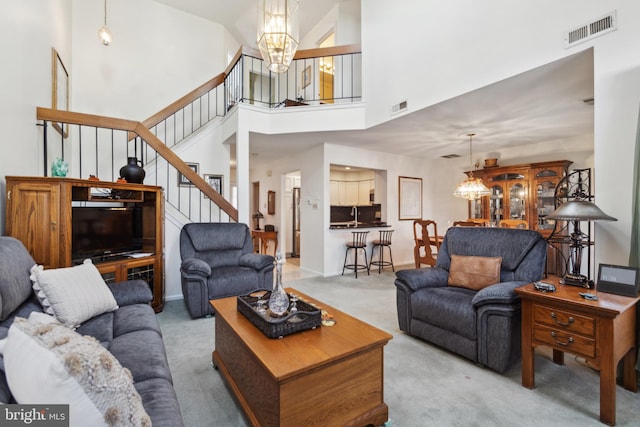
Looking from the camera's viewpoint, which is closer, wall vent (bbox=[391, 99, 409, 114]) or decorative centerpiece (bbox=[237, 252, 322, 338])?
decorative centerpiece (bbox=[237, 252, 322, 338])

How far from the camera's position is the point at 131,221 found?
3539 mm

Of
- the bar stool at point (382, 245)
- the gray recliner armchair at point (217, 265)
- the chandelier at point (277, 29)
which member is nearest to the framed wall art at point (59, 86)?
the gray recliner armchair at point (217, 265)

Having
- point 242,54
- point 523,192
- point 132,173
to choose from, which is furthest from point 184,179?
point 523,192

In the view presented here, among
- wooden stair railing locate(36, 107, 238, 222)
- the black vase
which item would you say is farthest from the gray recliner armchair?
the black vase

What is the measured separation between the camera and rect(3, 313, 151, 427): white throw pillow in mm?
750

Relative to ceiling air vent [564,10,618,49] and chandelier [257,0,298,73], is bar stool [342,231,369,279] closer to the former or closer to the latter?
chandelier [257,0,298,73]

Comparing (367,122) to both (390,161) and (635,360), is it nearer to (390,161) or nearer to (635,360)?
(390,161)

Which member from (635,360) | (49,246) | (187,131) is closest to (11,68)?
(49,246)

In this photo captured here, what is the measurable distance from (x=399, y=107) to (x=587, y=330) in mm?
3000

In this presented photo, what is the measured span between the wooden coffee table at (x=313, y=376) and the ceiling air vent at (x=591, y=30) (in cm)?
275

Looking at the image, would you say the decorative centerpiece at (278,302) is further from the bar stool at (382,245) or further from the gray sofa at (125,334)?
the bar stool at (382,245)

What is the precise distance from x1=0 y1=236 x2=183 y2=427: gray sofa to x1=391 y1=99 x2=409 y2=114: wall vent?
11.5 ft

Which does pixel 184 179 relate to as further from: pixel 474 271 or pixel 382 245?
pixel 474 271

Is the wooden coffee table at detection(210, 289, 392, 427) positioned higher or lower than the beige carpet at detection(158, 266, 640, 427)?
higher
